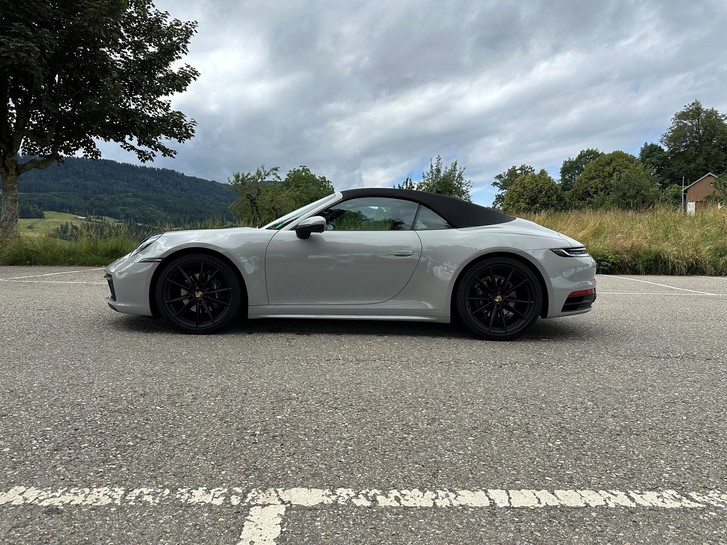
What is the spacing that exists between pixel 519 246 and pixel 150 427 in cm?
294

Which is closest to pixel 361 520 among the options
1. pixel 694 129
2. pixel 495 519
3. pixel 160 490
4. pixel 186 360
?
pixel 495 519

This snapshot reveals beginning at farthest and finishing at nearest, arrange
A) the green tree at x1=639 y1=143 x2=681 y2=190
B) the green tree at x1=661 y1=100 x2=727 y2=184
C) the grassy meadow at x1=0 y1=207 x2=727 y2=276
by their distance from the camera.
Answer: the green tree at x1=639 y1=143 x2=681 y2=190
the green tree at x1=661 y1=100 x2=727 y2=184
the grassy meadow at x1=0 y1=207 x2=727 y2=276

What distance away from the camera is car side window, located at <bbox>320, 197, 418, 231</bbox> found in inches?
157

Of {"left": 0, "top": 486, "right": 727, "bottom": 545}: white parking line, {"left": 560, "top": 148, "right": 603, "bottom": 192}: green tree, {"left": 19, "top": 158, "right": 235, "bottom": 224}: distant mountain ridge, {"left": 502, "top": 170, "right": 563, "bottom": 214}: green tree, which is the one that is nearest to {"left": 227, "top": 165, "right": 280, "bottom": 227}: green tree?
{"left": 0, "top": 486, "right": 727, "bottom": 545}: white parking line

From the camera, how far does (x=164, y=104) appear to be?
13.5 meters

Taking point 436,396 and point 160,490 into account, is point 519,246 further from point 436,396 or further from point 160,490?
point 160,490

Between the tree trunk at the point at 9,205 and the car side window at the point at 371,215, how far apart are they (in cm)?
1085

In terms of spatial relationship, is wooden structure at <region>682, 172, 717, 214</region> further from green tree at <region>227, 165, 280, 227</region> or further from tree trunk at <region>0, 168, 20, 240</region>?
tree trunk at <region>0, 168, 20, 240</region>

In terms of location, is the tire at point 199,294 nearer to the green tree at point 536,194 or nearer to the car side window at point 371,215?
the car side window at point 371,215

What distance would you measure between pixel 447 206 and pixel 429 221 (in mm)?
240

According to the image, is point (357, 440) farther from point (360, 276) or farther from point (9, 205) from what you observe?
point (9, 205)

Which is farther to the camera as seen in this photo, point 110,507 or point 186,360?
point 186,360

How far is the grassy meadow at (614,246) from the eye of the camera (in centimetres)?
1015

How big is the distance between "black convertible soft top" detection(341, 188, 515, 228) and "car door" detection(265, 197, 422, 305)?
37cm
